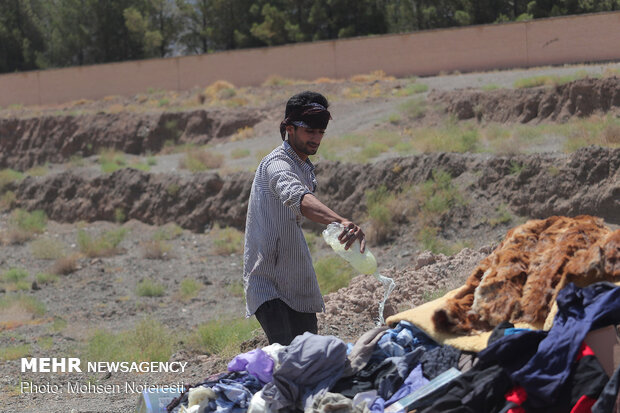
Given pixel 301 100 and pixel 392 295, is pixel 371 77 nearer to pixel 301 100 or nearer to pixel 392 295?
pixel 392 295

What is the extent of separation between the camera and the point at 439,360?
162 inches

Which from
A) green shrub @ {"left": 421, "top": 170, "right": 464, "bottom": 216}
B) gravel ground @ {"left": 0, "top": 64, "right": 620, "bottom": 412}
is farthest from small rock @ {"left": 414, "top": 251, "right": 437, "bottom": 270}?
green shrub @ {"left": 421, "top": 170, "right": 464, "bottom": 216}

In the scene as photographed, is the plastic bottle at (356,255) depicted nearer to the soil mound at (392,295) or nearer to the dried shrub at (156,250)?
the soil mound at (392,295)

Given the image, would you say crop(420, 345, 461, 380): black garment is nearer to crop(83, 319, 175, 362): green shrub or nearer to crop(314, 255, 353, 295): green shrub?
crop(83, 319, 175, 362): green shrub

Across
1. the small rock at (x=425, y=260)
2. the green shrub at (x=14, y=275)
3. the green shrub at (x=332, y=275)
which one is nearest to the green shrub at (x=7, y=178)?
the green shrub at (x=14, y=275)

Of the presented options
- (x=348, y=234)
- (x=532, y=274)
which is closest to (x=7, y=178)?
(x=348, y=234)

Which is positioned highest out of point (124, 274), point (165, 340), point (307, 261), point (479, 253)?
point (307, 261)

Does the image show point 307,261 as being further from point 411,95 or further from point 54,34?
point 54,34

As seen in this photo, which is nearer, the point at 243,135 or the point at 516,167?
the point at 516,167

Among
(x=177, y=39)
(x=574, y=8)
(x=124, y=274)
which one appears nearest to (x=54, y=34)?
(x=177, y=39)

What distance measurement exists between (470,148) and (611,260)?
13647 mm

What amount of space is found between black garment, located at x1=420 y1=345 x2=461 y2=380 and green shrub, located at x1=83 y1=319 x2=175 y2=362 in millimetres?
5478

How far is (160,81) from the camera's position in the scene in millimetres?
40000

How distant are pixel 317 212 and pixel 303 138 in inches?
26.4
